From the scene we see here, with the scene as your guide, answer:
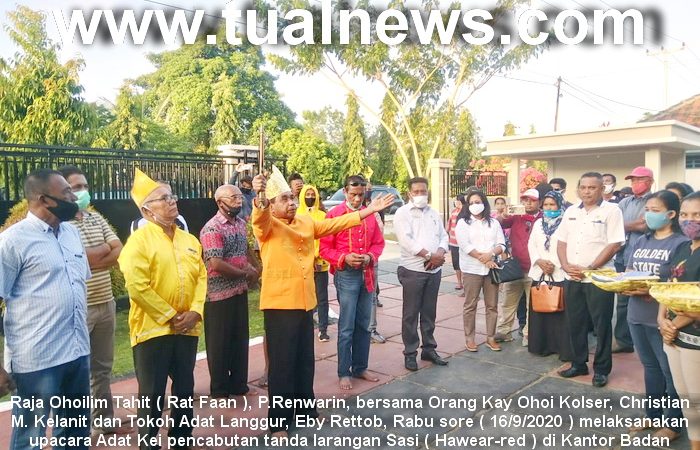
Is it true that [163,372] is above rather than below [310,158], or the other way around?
below

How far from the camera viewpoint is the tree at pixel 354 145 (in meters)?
27.8

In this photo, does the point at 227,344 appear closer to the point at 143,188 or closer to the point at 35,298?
the point at 143,188

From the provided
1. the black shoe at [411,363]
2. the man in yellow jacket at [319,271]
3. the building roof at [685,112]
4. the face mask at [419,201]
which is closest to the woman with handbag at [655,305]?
the black shoe at [411,363]

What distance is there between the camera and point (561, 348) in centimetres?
521

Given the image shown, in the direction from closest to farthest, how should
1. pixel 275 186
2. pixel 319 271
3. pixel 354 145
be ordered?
pixel 275 186 < pixel 319 271 < pixel 354 145

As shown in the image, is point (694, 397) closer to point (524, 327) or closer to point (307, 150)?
point (524, 327)

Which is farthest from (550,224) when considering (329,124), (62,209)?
(329,124)

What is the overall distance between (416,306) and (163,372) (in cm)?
257

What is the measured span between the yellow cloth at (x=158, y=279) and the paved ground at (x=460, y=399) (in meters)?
1.00

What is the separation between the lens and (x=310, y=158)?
83.5 ft

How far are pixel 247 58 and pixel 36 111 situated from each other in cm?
1849

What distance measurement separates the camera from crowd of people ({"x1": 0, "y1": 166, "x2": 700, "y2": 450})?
9.30 ft

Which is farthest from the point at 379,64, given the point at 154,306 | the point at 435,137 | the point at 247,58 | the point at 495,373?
the point at 247,58

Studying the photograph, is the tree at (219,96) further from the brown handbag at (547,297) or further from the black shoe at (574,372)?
the black shoe at (574,372)
